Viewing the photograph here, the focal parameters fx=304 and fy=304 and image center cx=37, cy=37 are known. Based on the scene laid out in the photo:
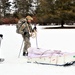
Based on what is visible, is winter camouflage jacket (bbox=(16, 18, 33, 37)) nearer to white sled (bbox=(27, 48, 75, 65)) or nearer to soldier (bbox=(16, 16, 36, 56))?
soldier (bbox=(16, 16, 36, 56))

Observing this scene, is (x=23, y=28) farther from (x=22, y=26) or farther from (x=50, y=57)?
(x=50, y=57)

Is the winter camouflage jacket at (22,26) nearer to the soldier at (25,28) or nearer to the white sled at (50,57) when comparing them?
the soldier at (25,28)

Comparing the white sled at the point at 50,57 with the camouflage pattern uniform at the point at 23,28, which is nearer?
the white sled at the point at 50,57

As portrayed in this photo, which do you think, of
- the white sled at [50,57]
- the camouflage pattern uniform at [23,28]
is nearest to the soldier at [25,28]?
the camouflage pattern uniform at [23,28]

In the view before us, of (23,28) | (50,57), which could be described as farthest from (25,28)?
(50,57)

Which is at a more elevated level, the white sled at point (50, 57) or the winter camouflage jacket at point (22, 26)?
the winter camouflage jacket at point (22, 26)

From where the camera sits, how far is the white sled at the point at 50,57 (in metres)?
8.72

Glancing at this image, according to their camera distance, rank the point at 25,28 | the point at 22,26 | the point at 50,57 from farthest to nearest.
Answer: the point at 25,28 < the point at 22,26 < the point at 50,57

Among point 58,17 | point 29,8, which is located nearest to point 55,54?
point 58,17

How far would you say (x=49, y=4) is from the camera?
47938mm

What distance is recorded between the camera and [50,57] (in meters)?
9.07

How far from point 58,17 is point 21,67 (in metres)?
37.7

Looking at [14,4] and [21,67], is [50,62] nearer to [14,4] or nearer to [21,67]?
[21,67]

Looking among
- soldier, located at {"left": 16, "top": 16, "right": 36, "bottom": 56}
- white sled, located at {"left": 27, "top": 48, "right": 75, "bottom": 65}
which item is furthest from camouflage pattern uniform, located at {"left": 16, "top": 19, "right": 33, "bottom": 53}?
white sled, located at {"left": 27, "top": 48, "right": 75, "bottom": 65}
